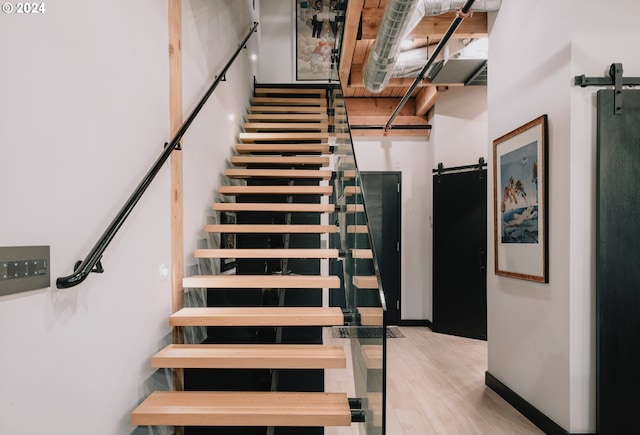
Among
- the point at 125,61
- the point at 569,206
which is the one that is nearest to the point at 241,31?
the point at 125,61

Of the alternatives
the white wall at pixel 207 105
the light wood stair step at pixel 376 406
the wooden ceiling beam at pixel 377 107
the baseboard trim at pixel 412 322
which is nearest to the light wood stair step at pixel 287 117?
the white wall at pixel 207 105

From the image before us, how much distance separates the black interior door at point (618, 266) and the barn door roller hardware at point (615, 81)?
1.2 inches

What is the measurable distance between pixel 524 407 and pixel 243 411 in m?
2.45

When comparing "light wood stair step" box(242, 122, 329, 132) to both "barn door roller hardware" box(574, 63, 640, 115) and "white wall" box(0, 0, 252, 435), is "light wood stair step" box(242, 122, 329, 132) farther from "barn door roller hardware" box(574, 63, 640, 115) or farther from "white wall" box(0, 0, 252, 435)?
"barn door roller hardware" box(574, 63, 640, 115)

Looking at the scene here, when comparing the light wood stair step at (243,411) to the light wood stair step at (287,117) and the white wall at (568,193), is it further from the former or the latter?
the light wood stair step at (287,117)

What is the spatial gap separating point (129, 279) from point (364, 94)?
535 cm

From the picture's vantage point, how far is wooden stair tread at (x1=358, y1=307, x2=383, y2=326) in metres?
1.63

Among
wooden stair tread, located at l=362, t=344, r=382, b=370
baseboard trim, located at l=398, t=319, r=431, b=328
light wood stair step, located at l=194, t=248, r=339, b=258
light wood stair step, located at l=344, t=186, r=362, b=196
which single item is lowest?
Result: baseboard trim, located at l=398, t=319, r=431, b=328

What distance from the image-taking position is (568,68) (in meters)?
2.60

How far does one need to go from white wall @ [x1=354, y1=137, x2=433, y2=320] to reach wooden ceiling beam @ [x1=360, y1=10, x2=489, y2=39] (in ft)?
7.38

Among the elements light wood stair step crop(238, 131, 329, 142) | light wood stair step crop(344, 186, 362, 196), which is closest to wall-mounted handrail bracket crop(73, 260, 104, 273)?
light wood stair step crop(344, 186, 362, 196)

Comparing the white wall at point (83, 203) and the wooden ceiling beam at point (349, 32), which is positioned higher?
the wooden ceiling beam at point (349, 32)

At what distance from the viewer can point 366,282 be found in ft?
6.55

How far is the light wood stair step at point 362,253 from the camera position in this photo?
1.90 m
